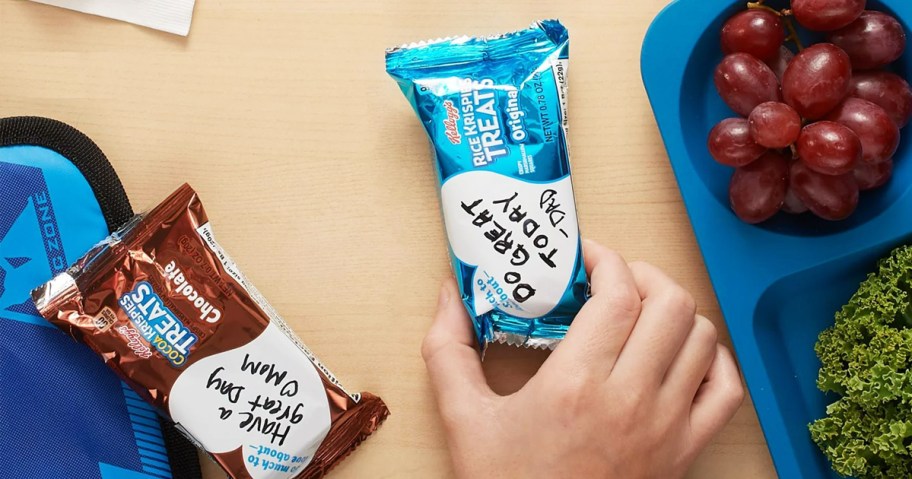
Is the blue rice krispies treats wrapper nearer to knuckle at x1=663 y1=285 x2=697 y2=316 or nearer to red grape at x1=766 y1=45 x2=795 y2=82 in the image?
knuckle at x1=663 y1=285 x2=697 y2=316

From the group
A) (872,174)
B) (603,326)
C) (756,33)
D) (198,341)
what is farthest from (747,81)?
Result: (198,341)

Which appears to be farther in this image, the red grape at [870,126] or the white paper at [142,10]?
the white paper at [142,10]

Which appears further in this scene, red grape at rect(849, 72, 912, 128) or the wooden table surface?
the wooden table surface

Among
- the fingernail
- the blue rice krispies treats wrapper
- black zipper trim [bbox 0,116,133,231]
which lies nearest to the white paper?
black zipper trim [bbox 0,116,133,231]

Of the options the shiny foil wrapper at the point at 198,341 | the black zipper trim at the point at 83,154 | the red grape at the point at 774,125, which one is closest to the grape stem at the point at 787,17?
the red grape at the point at 774,125

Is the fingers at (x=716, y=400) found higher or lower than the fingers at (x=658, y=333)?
lower

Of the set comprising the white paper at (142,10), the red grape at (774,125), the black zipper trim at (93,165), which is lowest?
the red grape at (774,125)

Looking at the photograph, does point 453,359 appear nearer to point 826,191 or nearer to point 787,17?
point 826,191

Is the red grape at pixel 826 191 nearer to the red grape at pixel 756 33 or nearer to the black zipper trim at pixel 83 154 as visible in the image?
the red grape at pixel 756 33
